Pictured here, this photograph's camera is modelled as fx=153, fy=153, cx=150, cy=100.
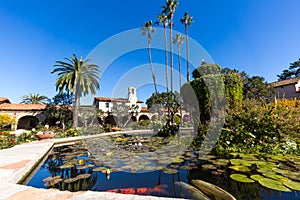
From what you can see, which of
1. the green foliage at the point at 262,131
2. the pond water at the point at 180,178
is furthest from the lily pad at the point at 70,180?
the green foliage at the point at 262,131

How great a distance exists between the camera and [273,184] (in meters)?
2.30

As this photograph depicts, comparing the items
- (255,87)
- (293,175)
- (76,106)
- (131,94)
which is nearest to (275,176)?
(293,175)

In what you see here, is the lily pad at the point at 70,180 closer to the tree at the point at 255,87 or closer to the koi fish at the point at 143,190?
the koi fish at the point at 143,190

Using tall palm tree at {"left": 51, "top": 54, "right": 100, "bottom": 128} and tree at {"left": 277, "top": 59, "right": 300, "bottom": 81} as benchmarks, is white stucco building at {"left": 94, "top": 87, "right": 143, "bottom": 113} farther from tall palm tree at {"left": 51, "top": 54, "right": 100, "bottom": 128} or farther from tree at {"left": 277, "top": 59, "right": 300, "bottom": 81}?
tree at {"left": 277, "top": 59, "right": 300, "bottom": 81}

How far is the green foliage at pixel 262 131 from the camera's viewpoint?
472 centimetres

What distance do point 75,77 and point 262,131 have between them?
654 inches

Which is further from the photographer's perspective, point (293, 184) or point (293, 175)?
point (293, 175)

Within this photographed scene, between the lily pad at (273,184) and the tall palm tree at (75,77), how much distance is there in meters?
16.2

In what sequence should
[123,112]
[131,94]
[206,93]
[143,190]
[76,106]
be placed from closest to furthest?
1. [143,190]
2. [206,93]
3. [76,106]
4. [123,112]
5. [131,94]

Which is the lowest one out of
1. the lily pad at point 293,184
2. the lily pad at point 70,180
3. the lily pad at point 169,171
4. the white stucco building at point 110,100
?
the lily pad at point 70,180

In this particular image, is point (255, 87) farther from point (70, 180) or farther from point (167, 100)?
point (70, 180)

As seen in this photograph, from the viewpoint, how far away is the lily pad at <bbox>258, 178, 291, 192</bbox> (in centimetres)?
218

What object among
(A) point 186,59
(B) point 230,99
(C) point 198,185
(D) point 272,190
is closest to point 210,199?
(C) point 198,185

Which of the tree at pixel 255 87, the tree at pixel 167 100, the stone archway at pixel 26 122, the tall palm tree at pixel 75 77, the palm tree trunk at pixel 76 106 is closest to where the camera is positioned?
the tree at pixel 167 100
